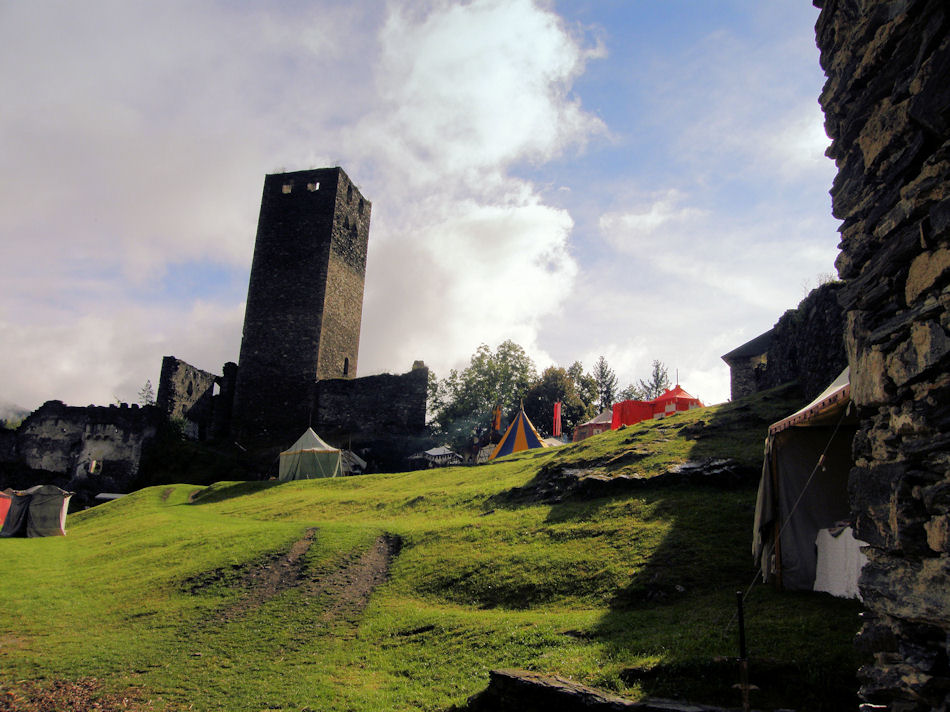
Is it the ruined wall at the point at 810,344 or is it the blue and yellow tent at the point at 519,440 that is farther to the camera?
the blue and yellow tent at the point at 519,440

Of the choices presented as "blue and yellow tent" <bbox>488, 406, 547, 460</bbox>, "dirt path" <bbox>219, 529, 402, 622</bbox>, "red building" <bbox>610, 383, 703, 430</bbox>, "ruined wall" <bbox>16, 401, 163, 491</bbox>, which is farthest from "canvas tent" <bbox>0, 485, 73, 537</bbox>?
"red building" <bbox>610, 383, 703, 430</bbox>

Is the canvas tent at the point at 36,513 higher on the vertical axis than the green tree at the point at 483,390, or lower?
lower

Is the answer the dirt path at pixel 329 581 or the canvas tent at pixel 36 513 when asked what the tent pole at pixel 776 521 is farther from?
the canvas tent at pixel 36 513

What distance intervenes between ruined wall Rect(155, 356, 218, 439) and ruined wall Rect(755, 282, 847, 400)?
3192cm

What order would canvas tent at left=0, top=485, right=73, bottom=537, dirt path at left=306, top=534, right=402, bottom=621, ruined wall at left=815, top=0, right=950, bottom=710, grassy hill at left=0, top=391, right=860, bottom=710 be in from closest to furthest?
ruined wall at left=815, top=0, right=950, bottom=710, grassy hill at left=0, top=391, right=860, bottom=710, dirt path at left=306, top=534, right=402, bottom=621, canvas tent at left=0, top=485, right=73, bottom=537

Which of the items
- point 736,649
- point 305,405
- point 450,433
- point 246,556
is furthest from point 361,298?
point 736,649

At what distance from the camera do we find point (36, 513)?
2294 cm

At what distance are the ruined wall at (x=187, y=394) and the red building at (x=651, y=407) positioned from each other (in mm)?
25711

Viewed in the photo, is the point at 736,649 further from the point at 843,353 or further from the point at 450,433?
the point at 450,433

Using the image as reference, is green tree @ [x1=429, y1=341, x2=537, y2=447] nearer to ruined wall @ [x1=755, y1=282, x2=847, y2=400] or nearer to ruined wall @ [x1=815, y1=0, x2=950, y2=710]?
ruined wall @ [x1=755, y1=282, x2=847, y2=400]

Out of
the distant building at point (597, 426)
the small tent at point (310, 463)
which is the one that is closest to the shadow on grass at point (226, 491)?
the small tent at point (310, 463)

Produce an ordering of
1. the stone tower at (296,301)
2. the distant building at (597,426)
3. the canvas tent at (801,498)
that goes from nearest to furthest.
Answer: the canvas tent at (801,498)
the distant building at (597,426)
the stone tower at (296,301)

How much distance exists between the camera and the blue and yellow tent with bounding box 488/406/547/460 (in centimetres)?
3052

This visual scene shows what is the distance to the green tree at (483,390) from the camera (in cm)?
5834
